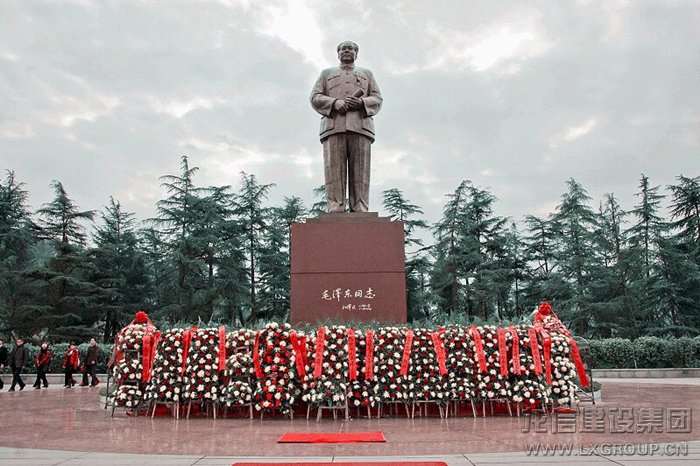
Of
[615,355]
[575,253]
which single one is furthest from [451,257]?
[615,355]

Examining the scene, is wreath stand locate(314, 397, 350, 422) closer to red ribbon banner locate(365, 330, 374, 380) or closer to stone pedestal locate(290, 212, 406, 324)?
red ribbon banner locate(365, 330, 374, 380)

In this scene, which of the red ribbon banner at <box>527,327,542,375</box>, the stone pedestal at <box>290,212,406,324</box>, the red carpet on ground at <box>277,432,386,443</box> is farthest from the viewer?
the stone pedestal at <box>290,212,406,324</box>

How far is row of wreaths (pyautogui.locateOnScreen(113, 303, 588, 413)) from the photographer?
761cm

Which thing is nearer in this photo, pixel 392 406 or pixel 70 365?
pixel 392 406

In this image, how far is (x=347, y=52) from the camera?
34.5 ft

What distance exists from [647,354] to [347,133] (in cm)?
1417

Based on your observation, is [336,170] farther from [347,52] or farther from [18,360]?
[18,360]

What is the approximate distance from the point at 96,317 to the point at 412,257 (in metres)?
16.7

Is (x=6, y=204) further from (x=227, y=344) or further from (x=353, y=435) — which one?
(x=353, y=435)

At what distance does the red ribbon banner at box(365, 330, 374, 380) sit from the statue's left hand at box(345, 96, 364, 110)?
13.8 feet

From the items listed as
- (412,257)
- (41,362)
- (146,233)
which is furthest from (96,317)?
(412,257)

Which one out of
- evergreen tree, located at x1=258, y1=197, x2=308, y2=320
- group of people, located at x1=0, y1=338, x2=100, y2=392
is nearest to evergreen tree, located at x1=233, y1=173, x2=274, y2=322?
evergreen tree, located at x1=258, y1=197, x2=308, y2=320

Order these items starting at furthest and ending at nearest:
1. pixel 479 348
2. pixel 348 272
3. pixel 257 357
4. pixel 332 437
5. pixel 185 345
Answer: pixel 348 272, pixel 185 345, pixel 479 348, pixel 257 357, pixel 332 437

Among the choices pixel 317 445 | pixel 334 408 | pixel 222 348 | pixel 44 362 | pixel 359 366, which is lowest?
pixel 317 445
